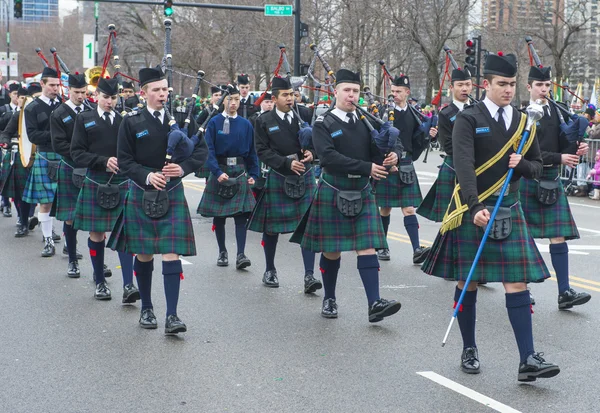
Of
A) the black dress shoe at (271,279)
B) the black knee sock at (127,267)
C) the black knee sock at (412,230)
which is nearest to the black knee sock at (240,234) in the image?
the black dress shoe at (271,279)

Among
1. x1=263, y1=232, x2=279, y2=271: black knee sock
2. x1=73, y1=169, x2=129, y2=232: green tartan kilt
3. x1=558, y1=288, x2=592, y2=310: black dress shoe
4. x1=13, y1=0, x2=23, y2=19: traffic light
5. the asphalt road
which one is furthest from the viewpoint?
x1=13, y1=0, x2=23, y2=19: traffic light

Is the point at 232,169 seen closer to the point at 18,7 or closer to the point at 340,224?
the point at 340,224

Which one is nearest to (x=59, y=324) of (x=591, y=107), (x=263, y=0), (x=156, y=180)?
(x=156, y=180)

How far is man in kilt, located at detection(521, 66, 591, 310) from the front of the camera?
283 inches

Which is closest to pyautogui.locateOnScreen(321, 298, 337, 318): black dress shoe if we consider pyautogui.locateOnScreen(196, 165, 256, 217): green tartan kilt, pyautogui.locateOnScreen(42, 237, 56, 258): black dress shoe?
pyautogui.locateOnScreen(196, 165, 256, 217): green tartan kilt

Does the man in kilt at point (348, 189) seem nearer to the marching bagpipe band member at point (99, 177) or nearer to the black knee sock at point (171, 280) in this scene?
the black knee sock at point (171, 280)

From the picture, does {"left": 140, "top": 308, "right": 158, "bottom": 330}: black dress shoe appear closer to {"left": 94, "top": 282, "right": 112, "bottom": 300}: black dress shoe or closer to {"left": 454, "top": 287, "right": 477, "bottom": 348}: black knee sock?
{"left": 94, "top": 282, "right": 112, "bottom": 300}: black dress shoe

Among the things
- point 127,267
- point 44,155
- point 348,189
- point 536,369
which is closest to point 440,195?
point 348,189

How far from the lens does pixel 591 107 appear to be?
16.7 meters

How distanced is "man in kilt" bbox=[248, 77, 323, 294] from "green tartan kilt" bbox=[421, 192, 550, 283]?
2.95 metres

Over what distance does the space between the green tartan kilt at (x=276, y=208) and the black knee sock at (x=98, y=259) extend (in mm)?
1388

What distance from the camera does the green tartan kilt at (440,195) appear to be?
862cm

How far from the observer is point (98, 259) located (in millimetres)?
7703

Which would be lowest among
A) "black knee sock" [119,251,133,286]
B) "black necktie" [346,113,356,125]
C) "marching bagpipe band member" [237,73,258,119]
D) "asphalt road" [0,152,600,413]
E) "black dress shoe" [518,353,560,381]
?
"asphalt road" [0,152,600,413]
